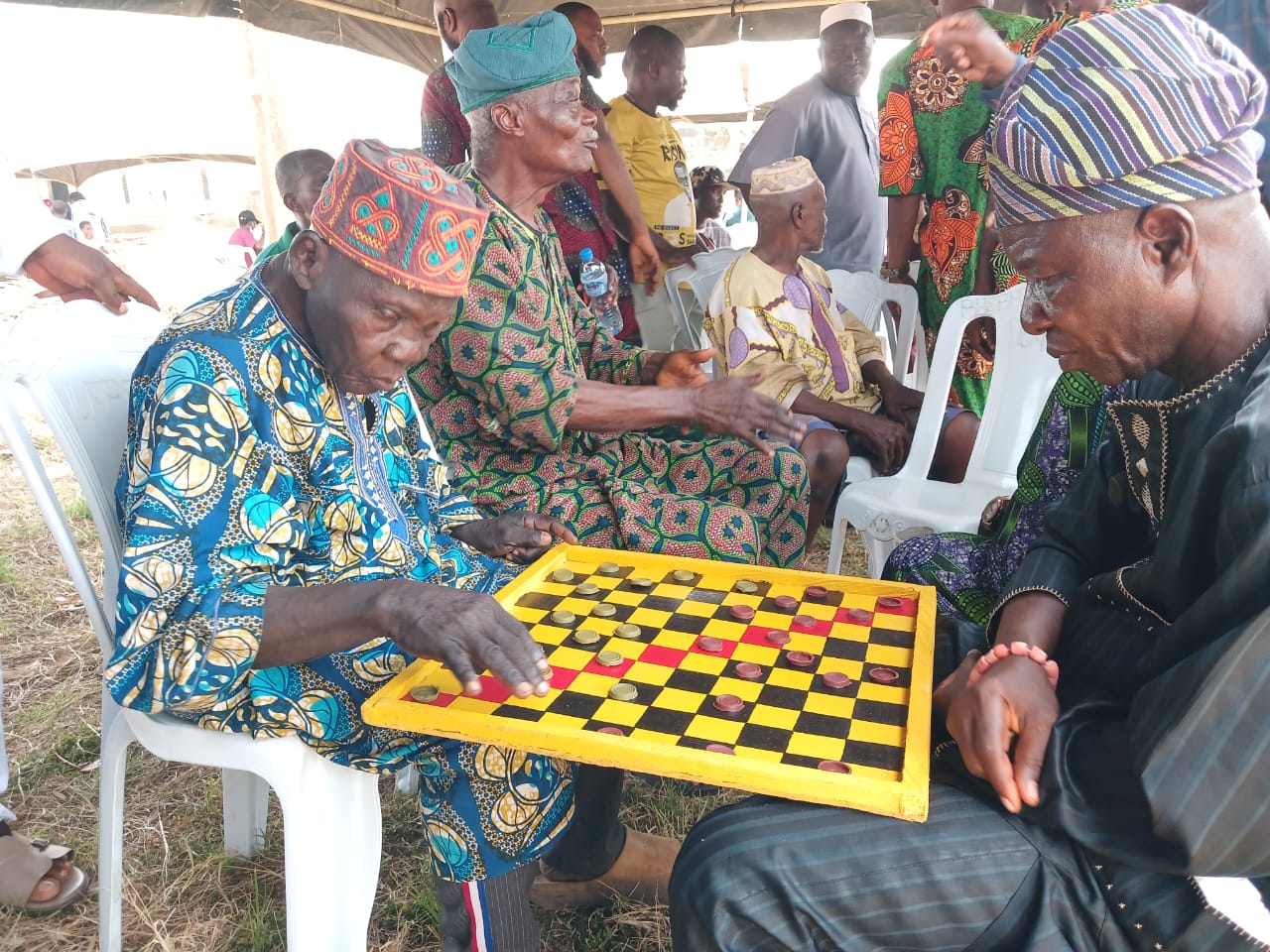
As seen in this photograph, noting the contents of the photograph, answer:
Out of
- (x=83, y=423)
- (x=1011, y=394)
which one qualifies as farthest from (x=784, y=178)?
(x=83, y=423)

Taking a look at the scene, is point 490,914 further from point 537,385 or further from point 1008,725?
point 537,385

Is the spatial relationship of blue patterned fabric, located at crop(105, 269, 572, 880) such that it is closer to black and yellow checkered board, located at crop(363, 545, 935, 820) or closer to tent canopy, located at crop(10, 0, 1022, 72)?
black and yellow checkered board, located at crop(363, 545, 935, 820)

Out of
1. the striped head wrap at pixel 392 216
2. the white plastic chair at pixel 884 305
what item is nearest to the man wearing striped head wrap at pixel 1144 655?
the striped head wrap at pixel 392 216

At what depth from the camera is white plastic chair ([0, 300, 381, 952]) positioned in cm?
167

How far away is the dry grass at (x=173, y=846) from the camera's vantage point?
222 cm

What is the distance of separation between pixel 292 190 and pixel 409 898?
3.16m

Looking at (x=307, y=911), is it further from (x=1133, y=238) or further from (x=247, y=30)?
(x=247, y=30)

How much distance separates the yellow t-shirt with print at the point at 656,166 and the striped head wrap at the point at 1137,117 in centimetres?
418

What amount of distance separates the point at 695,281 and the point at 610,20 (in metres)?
3.91

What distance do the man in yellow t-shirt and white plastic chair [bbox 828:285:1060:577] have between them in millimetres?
1993

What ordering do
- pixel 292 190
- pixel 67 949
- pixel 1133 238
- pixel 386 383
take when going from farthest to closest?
pixel 292 190, pixel 67 949, pixel 386 383, pixel 1133 238

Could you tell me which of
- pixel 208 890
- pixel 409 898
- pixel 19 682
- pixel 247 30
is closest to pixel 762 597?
pixel 409 898

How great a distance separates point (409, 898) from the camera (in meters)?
2.34

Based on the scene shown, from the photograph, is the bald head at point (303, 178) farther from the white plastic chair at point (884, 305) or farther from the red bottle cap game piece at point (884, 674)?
the red bottle cap game piece at point (884, 674)
